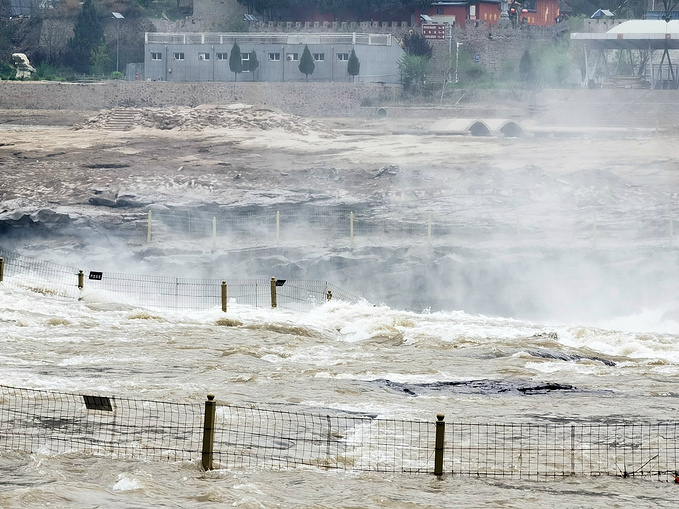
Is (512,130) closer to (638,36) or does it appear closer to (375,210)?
(375,210)

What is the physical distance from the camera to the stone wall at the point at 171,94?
215ft

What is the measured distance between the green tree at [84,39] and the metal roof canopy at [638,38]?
108 feet

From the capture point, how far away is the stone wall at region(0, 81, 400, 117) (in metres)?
65.4

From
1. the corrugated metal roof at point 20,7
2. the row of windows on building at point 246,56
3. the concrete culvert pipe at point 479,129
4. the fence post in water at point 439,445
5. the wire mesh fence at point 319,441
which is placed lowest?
the wire mesh fence at point 319,441

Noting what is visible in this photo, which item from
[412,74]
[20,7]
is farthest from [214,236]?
[20,7]

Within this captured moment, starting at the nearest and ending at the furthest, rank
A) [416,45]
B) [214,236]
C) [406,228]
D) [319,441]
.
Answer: [319,441] < [214,236] < [406,228] < [416,45]

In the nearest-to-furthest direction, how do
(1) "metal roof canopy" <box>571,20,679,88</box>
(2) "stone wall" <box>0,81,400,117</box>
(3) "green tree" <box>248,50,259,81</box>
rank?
(1) "metal roof canopy" <box>571,20,679,88</box> → (2) "stone wall" <box>0,81,400,117</box> → (3) "green tree" <box>248,50,259,81</box>

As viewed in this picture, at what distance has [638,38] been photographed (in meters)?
65.1

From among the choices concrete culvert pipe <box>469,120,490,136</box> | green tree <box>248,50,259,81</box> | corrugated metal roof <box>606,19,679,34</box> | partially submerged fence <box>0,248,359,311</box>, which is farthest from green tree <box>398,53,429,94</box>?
partially submerged fence <box>0,248,359,311</box>

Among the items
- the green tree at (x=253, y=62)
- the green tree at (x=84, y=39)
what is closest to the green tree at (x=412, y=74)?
the green tree at (x=253, y=62)

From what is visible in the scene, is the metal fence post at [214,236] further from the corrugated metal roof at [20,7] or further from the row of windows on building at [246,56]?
the corrugated metal roof at [20,7]

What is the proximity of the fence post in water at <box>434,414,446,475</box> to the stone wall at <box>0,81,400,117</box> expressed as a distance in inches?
2121

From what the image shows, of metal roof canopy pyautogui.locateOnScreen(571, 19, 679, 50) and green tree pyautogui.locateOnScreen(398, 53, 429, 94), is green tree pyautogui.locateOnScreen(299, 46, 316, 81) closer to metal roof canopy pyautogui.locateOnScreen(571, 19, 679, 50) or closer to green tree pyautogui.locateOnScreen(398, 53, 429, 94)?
green tree pyautogui.locateOnScreen(398, 53, 429, 94)

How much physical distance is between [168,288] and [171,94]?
117 ft
